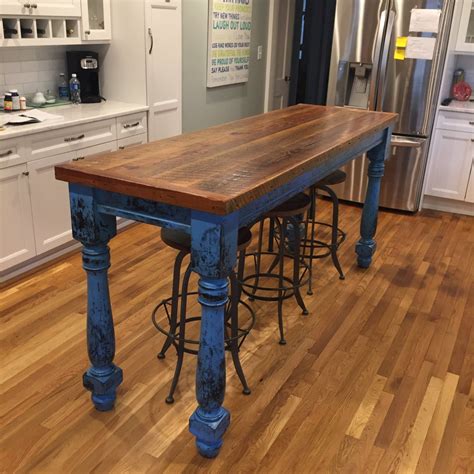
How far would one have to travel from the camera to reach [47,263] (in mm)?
3436

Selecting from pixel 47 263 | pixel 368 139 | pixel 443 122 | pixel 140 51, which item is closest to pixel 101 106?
pixel 140 51

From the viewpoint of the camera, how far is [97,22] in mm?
Answer: 3742

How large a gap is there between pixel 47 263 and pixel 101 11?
1.80 m

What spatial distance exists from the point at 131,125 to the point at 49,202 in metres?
0.87

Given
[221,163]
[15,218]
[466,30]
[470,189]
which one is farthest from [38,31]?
[470,189]

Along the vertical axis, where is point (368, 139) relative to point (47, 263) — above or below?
above

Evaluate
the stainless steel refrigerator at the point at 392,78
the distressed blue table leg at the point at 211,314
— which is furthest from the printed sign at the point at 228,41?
the distressed blue table leg at the point at 211,314

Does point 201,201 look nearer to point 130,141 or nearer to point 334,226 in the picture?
point 334,226

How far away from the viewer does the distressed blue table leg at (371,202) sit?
3287 mm

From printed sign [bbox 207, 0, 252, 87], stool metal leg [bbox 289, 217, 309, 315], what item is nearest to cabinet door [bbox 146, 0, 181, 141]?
printed sign [bbox 207, 0, 252, 87]

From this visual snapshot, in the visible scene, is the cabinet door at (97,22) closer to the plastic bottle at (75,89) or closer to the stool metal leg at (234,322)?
the plastic bottle at (75,89)

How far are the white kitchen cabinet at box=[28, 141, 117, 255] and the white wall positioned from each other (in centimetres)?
68

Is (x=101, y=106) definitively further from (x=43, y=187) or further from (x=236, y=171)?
(x=236, y=171)

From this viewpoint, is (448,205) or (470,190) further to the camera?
(448,205)
